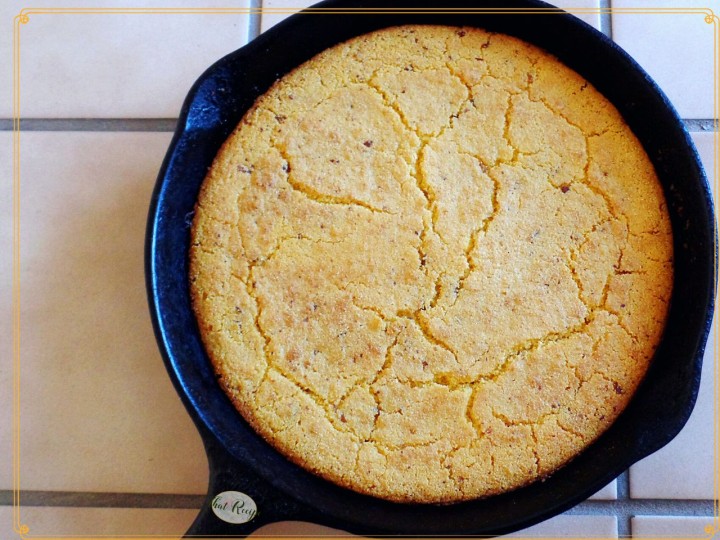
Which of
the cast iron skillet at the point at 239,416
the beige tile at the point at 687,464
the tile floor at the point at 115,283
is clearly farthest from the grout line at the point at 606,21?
the beige tile at the point at 687,464

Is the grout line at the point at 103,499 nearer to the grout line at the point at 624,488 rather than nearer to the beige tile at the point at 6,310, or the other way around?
the beige tile at the point at 6,310

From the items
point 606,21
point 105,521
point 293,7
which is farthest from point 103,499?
point 606,21

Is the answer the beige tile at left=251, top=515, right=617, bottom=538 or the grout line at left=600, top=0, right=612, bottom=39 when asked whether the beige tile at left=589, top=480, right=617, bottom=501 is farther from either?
the grout line at left=600, top=0, right=612, bottom=39

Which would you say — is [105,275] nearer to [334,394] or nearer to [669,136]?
[334,394]

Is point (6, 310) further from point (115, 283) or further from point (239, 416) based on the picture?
point (239, 416)

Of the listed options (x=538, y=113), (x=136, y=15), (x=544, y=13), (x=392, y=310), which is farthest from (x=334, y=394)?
(x=136, y=15)

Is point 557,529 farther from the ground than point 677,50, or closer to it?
closer to it
